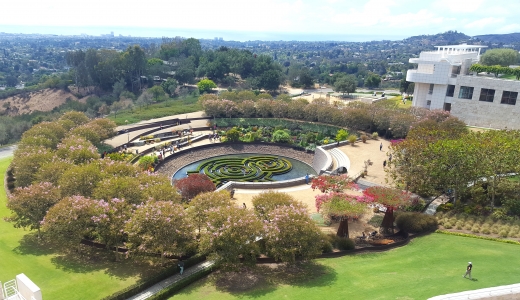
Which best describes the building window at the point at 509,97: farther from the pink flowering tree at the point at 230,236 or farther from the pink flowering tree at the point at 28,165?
the pink flowering tree at the point at 28,165

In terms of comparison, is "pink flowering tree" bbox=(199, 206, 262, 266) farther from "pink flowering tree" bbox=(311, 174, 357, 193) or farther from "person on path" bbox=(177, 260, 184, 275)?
"pink flowering tree" bbox=(311, 174, 357, 193)

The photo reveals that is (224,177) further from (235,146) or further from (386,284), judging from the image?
(386,284)

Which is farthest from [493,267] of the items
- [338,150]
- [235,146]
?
[235,146]

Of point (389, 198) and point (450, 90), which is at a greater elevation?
point (450, 90)

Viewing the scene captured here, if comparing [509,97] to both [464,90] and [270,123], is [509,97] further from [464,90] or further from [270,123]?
[270,123]

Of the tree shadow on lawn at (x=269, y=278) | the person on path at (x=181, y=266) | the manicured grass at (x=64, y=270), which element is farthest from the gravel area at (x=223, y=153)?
the tree shadow on lawn at (x=269, y=278)

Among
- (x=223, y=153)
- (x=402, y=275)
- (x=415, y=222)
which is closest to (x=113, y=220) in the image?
(x=402, y=275)
